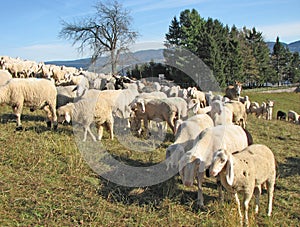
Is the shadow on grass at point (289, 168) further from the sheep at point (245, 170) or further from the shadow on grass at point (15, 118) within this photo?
the shadow on grass at point (15, 118)

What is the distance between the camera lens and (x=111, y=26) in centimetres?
3117

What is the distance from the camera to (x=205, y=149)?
20.9ft

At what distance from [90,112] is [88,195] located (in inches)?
149

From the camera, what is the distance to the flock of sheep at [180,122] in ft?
18.6

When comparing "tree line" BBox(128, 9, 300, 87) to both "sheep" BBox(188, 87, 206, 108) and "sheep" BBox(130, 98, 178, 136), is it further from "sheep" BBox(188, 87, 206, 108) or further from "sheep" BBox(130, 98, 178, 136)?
"sheep" BBox(130, 98, 178, 136)

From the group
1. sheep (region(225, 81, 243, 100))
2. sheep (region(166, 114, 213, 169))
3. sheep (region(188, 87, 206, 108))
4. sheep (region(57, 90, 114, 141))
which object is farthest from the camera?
sheep (region(225, 81, 243, 100))

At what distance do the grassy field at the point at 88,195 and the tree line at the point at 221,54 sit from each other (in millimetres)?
16303

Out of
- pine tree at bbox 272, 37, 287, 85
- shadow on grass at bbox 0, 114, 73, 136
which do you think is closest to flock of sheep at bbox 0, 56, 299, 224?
shadow on grass at bbox 0, 114, 73, 136

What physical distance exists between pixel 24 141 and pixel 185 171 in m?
4.60

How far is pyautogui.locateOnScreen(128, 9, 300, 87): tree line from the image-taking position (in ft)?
102

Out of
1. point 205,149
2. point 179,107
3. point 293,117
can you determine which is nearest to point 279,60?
point 293,117

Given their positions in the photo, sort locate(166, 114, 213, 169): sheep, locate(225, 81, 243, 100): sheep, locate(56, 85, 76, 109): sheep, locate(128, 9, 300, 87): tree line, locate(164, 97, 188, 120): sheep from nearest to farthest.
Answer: locate(166, 114, 213, 169): sheep, locate(164, 97, 188, 120): sheep, locate(56, 85, 76, 109): sheep, locate(225, 81, 243, 100): sheep, locate(128, 9, 300, 87): tree line

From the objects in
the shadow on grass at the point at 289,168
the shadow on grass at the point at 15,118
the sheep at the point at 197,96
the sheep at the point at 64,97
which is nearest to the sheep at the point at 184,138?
the shadow on grass at the point at 289,168

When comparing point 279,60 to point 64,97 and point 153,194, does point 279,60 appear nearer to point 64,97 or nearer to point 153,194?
point 64,97
